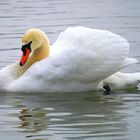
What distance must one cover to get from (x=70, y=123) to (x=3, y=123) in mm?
876

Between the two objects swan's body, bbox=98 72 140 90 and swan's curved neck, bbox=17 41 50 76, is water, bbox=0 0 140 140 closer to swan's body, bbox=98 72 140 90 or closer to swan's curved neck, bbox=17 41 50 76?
swan's body, bbox=98 72 140 90

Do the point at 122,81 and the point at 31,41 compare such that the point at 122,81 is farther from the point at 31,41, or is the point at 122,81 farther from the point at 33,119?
the point at 33,119

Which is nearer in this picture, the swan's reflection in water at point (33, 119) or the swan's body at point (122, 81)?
the swan's reflection in water at point (33, 119)

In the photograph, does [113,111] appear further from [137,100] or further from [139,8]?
[139,8]

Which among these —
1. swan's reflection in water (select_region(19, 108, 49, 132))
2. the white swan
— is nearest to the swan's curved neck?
the white swan

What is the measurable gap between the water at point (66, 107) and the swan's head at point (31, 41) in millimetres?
688

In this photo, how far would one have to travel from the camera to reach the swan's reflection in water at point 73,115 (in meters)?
10.9

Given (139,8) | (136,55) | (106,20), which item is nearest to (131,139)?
(136,55)

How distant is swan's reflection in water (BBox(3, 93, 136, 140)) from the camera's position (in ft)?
35.7

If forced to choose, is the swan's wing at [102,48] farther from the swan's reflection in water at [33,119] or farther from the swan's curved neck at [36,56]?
the swan's reflection in water at [33,119]

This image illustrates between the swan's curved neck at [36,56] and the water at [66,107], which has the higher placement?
the swan's curved neck at [36,56]

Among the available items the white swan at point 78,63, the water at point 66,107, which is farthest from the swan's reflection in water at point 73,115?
the white swan at point 78,63

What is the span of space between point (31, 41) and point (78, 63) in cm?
98

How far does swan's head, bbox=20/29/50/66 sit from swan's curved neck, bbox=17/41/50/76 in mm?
57
